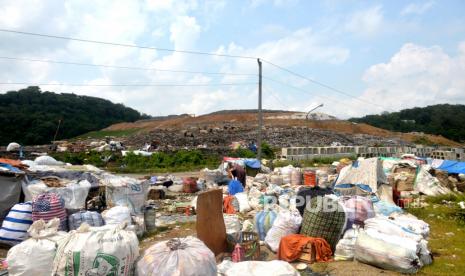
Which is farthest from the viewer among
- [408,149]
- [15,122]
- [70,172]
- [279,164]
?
[15,122]

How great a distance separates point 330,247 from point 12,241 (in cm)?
474

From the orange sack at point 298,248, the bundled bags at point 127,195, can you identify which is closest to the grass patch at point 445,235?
the orange sack at point 298,248

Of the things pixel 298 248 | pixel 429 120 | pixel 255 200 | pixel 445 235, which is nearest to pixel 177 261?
pixel 298 248

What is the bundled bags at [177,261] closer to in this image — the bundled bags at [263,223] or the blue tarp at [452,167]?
the bundled bags at [263,223]

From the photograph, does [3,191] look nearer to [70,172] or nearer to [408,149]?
[70,172]

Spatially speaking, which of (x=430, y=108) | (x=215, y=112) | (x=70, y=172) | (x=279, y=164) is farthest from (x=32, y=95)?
(x=430, y=108)

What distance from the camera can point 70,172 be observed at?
845cm

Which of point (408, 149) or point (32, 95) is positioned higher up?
point (32, 95)

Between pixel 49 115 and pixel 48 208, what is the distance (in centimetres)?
5335

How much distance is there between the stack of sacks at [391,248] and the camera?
191 inches

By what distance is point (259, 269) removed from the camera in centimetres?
400

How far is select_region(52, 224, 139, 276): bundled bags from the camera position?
3.48 m

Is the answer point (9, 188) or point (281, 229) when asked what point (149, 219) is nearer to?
point (9, 188)

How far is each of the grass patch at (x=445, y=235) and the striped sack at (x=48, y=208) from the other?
201 inches
